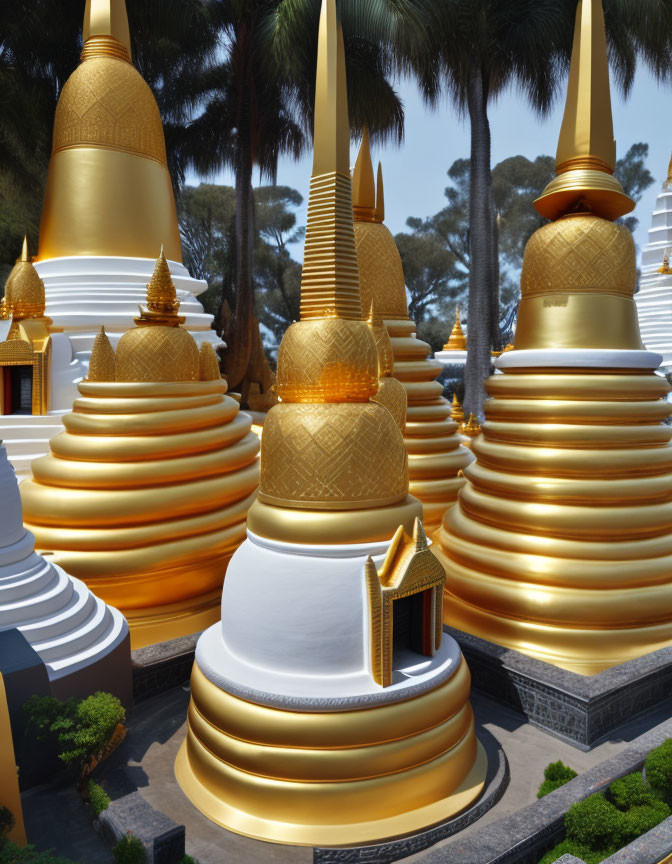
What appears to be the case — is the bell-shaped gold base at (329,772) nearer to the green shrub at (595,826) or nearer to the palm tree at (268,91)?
the green shrub at (595,826)

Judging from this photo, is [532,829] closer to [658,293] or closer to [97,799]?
[97,799]

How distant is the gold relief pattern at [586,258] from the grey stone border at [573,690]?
138 inches

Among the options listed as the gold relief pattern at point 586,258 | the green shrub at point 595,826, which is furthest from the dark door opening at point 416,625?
the gold relief pattern at point 586,258

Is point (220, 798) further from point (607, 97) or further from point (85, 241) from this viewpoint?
point (85, 241)

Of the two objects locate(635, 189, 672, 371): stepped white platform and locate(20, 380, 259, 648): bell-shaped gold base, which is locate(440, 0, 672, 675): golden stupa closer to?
locate(20, 380, 259, 648): bell-shaped gold base

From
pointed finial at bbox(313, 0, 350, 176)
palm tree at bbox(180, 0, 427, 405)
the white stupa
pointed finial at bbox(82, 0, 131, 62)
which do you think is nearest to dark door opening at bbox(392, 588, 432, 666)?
pointed finial at bbox(313, 0, 350, 176)

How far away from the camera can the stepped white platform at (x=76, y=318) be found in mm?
9078

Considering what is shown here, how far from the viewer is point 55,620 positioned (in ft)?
17.6

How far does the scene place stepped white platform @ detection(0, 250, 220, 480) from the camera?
908 cm

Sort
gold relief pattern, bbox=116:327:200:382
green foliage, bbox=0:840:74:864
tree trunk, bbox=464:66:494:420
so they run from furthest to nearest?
tree trunk, bbox=464:66:494:420, gold relief pattern, bbox=116:327:200:382, green foliage, bbox=0:840:74:864

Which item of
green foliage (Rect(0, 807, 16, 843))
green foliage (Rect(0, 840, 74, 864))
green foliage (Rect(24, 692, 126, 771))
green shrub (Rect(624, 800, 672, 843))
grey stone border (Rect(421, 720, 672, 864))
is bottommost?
green shrub (Rect(624, 800, 672, 843))

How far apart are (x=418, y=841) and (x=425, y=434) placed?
585cm

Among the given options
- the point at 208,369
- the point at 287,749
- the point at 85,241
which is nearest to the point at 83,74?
the point at 85,241

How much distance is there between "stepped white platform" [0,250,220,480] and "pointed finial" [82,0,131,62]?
3745 mm
